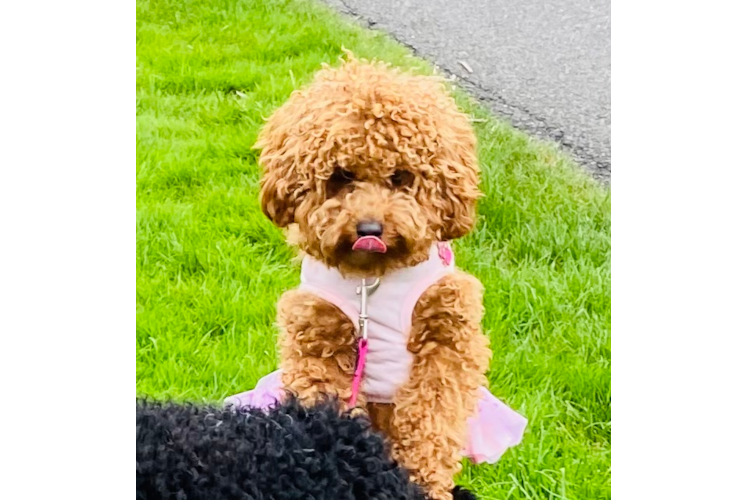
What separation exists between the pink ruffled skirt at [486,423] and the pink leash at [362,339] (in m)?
0.12

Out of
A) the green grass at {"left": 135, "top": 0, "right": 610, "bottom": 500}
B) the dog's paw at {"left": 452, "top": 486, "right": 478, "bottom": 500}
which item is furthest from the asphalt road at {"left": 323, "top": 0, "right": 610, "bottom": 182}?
the dog's paw at {"left": 452, "top": 486, "right": 478, "bottom": 500}

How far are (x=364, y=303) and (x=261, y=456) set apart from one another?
0.27 meters

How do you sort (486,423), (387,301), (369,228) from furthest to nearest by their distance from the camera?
(486,423) < (387,301) < (369,228)

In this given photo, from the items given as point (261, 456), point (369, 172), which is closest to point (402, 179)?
point (369, 172)

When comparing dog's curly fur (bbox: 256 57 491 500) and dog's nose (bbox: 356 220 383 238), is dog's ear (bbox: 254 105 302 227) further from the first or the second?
dog's nose (bbox: 356 220 383 238)

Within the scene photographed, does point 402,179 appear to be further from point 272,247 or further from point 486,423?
point 486,423

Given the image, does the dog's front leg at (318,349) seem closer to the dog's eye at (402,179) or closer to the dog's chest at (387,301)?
the dog's chest at (387,301)

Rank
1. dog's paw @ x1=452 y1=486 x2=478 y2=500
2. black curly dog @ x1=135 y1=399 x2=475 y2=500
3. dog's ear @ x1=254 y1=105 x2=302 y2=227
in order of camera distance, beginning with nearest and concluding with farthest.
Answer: black curly dog @ x1=135 y1=399 x2=475 y2=500 → dog's ear @ x1=254 y1=105 x2=302 y2=227 → dog's paw @ x1=452 y1=486 x2=478 y2=500

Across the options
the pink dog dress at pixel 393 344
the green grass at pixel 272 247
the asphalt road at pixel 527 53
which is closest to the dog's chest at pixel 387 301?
the pink dog dress at pixel 393 344

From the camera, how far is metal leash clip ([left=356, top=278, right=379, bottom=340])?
146 cm

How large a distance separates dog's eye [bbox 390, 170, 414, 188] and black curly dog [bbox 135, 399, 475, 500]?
34 cm

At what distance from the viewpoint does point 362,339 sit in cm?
148
